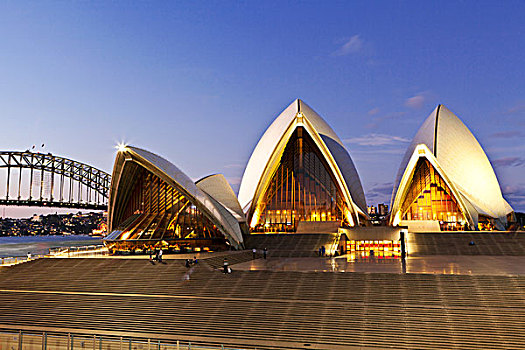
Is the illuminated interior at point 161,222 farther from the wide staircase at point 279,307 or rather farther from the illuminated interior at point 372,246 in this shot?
the illuminated interior at point 372,246

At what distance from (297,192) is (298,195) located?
28 centimetres

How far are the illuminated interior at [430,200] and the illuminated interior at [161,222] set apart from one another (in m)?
20.0

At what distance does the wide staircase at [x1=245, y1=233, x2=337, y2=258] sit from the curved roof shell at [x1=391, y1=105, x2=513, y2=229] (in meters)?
11.4

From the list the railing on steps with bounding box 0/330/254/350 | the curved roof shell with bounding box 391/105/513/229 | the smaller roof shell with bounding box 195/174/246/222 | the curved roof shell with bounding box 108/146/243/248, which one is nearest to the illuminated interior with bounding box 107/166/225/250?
the curved roof shell with bounding box 108/146/243/248

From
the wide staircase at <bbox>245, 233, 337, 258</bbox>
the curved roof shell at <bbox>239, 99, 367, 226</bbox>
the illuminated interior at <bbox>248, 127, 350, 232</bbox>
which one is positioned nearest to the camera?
the wide staircase at <bbox>245, 233, 337, 258</bbox>

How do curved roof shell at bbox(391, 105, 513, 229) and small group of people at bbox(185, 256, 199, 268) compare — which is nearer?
small group of people at bbox(185, 256, 199, 268)

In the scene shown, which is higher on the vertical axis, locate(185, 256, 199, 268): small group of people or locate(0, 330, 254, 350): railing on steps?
locate(185, 256, 199, 268): small group of people

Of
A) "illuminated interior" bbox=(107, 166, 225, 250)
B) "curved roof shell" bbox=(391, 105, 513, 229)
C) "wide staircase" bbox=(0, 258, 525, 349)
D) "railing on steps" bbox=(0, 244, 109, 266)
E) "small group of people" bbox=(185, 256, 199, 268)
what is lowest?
"wide staircase" bbox=(0, 258, 525, 349)

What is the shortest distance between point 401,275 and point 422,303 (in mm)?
2150

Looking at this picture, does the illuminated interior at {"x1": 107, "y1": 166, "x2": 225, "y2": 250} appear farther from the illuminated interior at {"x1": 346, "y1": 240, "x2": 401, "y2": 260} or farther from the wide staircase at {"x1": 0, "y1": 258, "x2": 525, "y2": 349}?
the illuminated interior at {"x1": 346, "y1": 240, "x2": 401, "y2": 260}

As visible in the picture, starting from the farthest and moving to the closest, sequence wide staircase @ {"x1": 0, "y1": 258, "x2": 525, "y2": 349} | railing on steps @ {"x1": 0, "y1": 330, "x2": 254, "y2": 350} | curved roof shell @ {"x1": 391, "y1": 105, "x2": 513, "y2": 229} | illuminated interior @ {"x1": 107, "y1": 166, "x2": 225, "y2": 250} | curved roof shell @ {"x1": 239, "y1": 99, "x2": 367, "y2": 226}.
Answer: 1. curved roof shell @ {"x1": 239, "y1": 99, "x2": 367, "y2": 226}
2. curved roof shell @ {"x1": 391, "y1": 105, "x2": 513, "y2": 229}
3. illuminated interior @ {"x1": 107, "y1": 166, "x2": 225, "y2": 250}
4. wide staircase @ {"x1": 0, "y1": 258, "x2": 525, "y2": 349}
5. railing on steps @ {"x1": 0, "y1": 330, "x2": 254, "y2": 350}

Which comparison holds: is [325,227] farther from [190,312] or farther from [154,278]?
[190,312]

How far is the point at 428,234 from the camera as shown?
95.6ft

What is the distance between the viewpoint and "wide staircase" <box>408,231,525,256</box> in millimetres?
26312
